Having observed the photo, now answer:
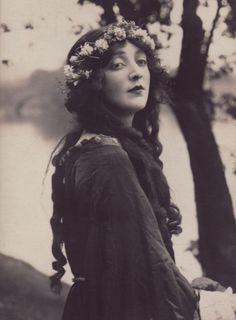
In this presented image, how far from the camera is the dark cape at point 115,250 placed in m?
3.67

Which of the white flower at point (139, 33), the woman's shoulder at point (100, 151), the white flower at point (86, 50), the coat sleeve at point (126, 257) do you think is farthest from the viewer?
the white flower at point (139, 33)

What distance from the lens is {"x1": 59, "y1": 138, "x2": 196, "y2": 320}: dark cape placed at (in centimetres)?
367

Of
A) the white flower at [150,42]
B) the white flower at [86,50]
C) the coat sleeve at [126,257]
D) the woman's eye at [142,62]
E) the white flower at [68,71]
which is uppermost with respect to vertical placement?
the white flower at [150,42]

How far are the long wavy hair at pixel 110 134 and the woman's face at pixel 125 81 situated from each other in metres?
0.04

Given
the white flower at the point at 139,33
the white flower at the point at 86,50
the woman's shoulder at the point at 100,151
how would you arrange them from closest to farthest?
the woman's shoulder at the point at 100,151 → the white flower at the point at 86,50 → the white flower at the point at 139,33

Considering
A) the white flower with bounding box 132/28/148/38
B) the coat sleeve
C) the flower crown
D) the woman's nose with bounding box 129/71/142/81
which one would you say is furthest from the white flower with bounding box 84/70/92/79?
the coat sleeve

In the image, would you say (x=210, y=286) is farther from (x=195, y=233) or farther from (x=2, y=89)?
(x=2, y=89)

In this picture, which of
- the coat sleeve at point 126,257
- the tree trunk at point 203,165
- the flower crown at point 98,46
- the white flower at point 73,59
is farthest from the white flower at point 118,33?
the coat sleeve at point 126,257

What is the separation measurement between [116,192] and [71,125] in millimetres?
506

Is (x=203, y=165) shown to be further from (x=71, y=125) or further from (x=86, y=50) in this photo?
(x=86, y=50)

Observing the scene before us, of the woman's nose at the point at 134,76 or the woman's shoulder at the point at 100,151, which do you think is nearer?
the woman's shoulder at the point at 100,151

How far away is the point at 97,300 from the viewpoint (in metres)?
3.66

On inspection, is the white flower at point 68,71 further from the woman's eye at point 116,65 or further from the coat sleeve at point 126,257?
the coat sleeve at point 126,257

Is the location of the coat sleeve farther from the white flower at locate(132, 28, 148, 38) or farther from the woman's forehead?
the white flower at locate(132, 28, 148, 38)
